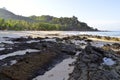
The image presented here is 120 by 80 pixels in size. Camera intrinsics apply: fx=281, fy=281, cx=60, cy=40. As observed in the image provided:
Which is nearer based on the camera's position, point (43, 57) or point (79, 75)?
point (79, 75)

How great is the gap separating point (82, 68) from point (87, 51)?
715 centimetres

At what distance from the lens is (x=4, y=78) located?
1349 centimetres

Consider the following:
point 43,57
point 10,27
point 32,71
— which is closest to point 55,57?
point 43,57

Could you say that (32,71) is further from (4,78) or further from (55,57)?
(55,57)

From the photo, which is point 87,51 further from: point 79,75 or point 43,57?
point 79,75

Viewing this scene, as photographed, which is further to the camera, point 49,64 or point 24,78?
point 49,64

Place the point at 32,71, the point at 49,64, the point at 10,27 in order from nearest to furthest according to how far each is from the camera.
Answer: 1. the point at 32,71
2. the point at 49,64
3. the point at 10,27

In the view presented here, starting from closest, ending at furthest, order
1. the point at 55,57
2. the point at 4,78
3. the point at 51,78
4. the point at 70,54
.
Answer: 1. the point at 4,78
2. the point at 51,78
3. the point at 55,57
4. the point at 70,54

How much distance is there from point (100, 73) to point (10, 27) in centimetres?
9683

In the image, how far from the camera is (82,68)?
15258mm

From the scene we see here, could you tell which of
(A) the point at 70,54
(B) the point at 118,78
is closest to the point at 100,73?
(B) the point at 118,78

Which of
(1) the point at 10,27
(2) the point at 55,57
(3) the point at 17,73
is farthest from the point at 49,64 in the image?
(1) the point at 10,27

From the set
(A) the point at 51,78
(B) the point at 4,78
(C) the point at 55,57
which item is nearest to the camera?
(B) the point at 4,78

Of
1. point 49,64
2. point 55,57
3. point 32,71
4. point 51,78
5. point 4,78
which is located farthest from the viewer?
point 55,57
